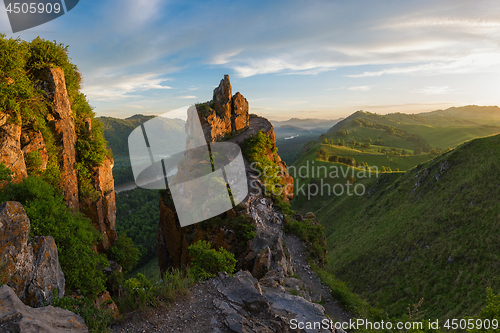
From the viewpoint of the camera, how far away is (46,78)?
12930mm

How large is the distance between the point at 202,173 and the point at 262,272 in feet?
38.3

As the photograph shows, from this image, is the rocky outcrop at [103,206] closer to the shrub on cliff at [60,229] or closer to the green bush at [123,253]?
the green bush at [123,253]

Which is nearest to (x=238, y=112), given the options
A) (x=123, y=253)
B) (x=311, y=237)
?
(x=311, y=237)

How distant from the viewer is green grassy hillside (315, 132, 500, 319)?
1044 inches

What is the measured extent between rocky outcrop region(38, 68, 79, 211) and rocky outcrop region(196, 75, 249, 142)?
14.3 meters

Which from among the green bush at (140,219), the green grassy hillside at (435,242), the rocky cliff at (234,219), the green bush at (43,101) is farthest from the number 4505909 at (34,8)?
the green bush at (140,219)

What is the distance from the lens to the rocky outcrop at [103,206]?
15461 mm

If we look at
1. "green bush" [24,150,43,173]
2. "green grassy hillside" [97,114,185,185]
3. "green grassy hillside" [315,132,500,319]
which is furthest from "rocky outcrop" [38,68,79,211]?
"green grassy hillside" [97,114,185,185]

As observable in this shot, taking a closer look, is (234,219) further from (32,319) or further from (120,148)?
(120,148)

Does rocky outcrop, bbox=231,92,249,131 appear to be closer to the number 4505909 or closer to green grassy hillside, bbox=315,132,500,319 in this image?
the number 4505909

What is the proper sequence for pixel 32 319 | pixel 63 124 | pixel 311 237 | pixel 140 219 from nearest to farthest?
1. pixel 32 319
2. pixel 63 124
3. pixel 311 237
4. pixel 140 219

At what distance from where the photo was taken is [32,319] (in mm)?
5262

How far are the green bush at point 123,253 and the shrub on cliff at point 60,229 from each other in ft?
21.4

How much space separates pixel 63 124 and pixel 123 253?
934 cm
